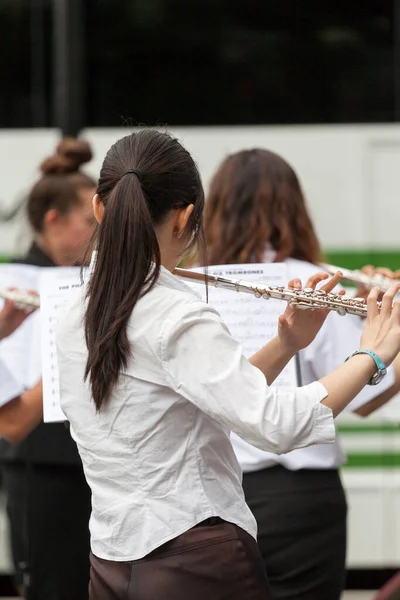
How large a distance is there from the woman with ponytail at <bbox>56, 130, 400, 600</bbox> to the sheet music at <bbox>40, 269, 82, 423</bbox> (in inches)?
19.6

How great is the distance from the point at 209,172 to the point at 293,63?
1.76ft

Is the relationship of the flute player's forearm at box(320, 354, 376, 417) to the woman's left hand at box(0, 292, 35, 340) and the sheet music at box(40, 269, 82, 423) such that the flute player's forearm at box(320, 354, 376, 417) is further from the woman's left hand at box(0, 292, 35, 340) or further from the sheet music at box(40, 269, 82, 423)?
the woman's left hand at box(0, 292, 35, 340)

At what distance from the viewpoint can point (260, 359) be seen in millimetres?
2180

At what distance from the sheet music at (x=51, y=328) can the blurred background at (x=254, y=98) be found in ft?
5.88

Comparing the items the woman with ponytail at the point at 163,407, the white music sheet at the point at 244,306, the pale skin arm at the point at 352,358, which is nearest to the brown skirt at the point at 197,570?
the woman with ponytail at the point at 163,407

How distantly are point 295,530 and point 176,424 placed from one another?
0.95 metres

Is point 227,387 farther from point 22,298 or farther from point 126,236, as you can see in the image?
point 22,298

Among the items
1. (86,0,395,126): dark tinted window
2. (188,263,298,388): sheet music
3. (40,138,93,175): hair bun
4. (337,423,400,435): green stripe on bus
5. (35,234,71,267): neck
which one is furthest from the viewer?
(337,423,400,435): green stripe on bus

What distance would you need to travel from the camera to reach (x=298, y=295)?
2.14m

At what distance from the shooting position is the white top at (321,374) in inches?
104

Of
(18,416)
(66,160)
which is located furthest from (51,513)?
(66,160)

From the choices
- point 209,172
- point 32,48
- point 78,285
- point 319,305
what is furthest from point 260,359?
point 32,48

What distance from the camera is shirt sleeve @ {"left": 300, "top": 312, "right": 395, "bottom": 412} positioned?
2633 millimetres

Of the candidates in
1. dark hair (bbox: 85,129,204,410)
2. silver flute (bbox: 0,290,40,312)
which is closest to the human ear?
dark hair (bbox: 85,129,204,410)
